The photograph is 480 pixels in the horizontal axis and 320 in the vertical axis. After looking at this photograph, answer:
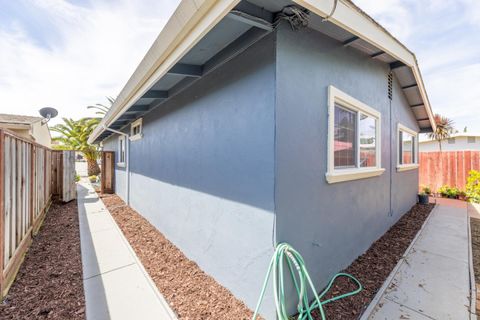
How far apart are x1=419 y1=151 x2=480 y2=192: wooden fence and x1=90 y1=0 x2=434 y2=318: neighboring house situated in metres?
8.29

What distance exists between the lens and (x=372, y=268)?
3.54 m

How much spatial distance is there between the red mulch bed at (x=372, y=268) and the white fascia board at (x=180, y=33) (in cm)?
316

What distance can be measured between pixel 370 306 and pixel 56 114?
41.5 ft

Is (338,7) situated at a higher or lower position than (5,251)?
higher

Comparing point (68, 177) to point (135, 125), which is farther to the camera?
point (68, 177)

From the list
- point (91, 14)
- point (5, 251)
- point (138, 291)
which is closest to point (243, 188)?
point (138, 291)

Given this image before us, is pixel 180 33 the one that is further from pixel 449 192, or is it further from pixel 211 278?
pixel 449 192

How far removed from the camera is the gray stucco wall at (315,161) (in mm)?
2334

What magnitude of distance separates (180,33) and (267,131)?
1.27 metres

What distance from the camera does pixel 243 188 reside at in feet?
8.60

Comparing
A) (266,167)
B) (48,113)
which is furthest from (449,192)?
(48,113)

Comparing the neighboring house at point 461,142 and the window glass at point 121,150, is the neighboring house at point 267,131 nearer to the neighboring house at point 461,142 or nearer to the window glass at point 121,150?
the window glass at point 121,150

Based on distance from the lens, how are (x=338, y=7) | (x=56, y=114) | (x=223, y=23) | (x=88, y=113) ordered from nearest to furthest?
(x=338, y=7)
(x=223, y=23)
(x=56, y=114)
(x=88, y=113)

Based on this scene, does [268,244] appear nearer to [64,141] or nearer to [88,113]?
[88,113]
